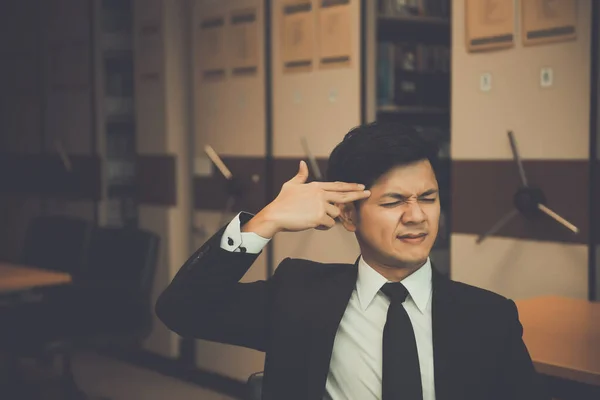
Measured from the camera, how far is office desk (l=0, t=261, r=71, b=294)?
11.0ft

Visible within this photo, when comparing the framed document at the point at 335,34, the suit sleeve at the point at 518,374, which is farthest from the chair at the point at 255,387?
the framed document at the point at 335,34

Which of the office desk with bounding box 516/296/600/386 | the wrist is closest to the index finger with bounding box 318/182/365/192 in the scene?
the wrist

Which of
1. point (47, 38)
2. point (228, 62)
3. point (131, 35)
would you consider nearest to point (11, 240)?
point (47, 38)

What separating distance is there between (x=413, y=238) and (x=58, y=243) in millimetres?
3109

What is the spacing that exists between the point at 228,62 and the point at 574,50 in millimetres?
2104

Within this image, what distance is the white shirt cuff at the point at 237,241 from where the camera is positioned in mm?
1587

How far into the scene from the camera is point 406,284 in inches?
60.7

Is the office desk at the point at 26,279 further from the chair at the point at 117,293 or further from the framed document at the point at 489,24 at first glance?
the framed document at the point at 489,24

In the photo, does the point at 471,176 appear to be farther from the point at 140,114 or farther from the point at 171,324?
the point at 140,114

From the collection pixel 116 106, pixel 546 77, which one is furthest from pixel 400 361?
pixel 116 106

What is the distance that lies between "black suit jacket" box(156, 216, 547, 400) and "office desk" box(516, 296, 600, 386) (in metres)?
0.59

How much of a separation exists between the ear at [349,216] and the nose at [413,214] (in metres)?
0.10

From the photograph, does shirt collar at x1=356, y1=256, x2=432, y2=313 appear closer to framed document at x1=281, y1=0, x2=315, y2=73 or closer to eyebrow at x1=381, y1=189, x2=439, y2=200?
eyebrow at x1=381, y1=189, x2=439, y2=200

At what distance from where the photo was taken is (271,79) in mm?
4398
